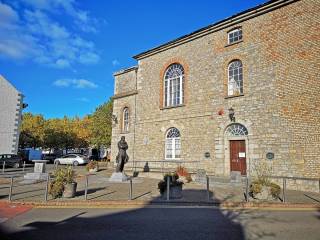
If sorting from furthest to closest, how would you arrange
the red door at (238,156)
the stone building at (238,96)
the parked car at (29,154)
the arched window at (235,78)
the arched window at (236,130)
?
the parked car at (29,154), the arched window at (235,78), the arched window at (236,130), the red door at (238,156), the stone building at (238,96)

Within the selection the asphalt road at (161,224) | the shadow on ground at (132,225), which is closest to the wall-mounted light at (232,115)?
the asphalt road at (161,224)

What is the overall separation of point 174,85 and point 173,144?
4634mm

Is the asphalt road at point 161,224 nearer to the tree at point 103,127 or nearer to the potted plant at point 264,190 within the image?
the potted plant at point 264,190

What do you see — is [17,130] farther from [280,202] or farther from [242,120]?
[280,202]

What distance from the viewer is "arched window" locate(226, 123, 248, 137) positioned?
53.8 feet

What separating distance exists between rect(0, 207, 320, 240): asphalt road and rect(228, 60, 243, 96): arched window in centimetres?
963

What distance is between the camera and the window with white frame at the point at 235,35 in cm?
1747

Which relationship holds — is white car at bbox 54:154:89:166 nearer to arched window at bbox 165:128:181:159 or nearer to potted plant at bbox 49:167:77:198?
arched window at bbox 165:128:181:159

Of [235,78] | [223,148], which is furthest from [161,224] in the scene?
[235,78]

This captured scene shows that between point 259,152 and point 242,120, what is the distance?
2.19 m

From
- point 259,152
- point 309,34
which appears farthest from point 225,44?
point 259,152

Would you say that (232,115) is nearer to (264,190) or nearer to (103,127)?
(264,190)

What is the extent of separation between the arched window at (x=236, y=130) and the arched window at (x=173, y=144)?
413 cm

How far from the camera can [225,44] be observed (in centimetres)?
1795
